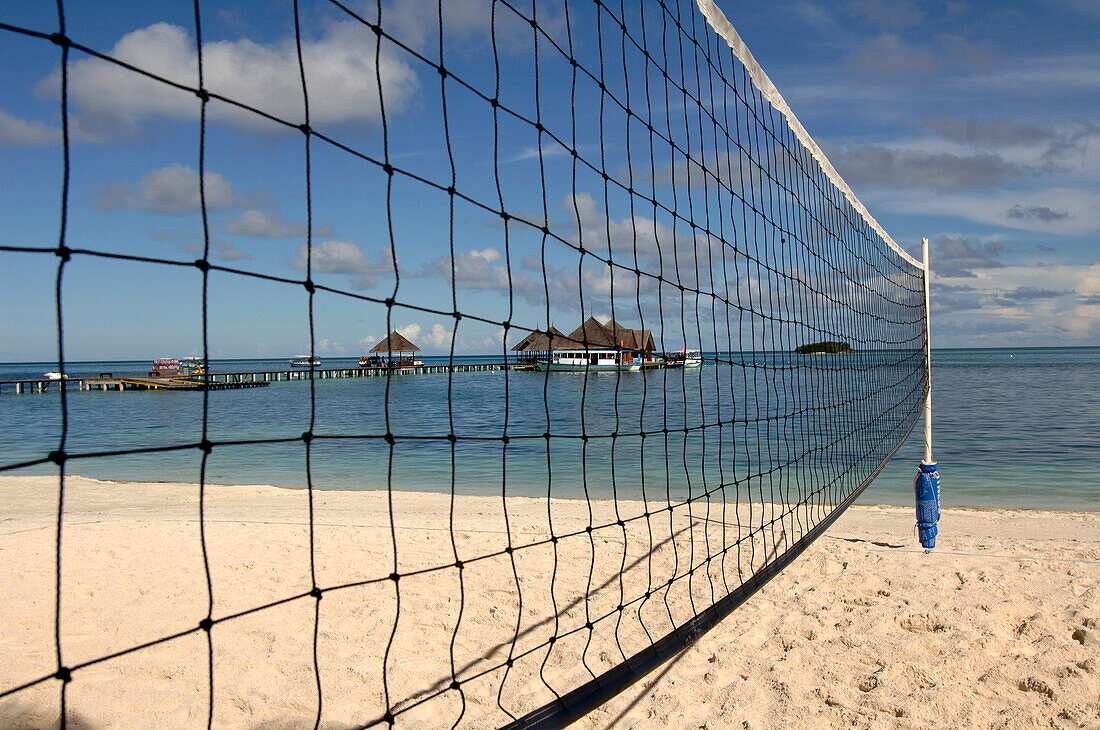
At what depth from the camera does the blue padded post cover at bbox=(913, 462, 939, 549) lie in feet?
14.9

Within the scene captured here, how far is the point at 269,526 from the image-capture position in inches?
220

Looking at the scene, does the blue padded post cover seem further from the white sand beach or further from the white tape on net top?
the white tape on net top

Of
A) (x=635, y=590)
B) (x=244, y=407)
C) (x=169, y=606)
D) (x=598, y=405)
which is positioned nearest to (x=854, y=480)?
(x=635, y=590)

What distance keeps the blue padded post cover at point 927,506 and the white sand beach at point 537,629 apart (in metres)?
0.10

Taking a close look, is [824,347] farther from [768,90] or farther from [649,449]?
[649,449]

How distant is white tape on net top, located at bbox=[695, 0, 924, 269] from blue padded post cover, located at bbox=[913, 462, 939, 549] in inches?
85.6

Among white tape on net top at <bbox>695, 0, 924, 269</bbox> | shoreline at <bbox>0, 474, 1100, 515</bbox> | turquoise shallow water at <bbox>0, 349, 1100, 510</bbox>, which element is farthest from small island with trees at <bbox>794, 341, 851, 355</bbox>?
shoreline at <bbox>0, 474, 1100, 515</bbox>

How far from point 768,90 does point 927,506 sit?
2673mm

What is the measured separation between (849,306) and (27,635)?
6.01 metres

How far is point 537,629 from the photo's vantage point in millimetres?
3359

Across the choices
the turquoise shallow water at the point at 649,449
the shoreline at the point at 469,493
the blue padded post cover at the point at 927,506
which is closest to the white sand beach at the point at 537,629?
the blue padded post cover at the point at 927,506

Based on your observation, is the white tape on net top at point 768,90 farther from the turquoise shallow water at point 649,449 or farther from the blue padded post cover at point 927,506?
the blue padded post cover at point 927,506

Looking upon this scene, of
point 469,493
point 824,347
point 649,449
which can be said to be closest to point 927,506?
point 824,347

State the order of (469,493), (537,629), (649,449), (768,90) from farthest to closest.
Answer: (649,449)
(469,493)
(768,90)
(537,629)
